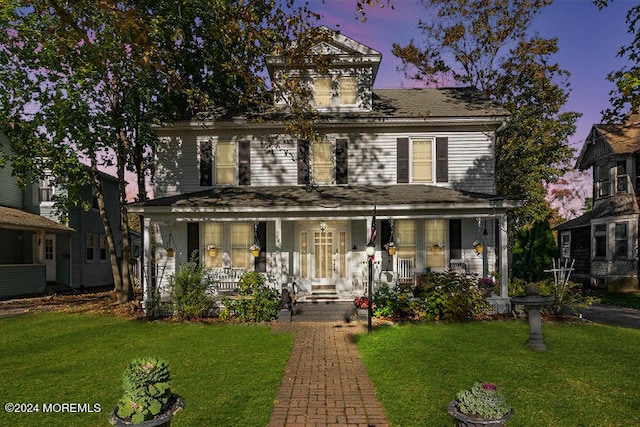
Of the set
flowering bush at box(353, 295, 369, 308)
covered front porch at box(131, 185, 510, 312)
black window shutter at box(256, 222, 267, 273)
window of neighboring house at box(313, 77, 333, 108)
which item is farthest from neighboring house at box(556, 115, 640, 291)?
black window shutter at box(256, 222, 267, 273)

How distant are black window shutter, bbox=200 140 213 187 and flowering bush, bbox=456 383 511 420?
13.2m

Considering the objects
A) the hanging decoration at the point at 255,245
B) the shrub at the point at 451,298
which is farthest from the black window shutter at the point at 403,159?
the hanging decoration at the point at 255,245

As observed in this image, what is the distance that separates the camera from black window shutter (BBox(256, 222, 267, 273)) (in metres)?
14.3

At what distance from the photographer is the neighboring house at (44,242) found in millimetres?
19180

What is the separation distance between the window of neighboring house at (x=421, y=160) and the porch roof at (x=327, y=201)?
73 centimetres

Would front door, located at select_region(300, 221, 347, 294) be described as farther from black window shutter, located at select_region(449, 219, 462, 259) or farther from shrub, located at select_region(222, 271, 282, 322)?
black window shutter, located at select_region(449, 219, 462, 259)

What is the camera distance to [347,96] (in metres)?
15.7

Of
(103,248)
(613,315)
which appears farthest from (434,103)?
(103,248)

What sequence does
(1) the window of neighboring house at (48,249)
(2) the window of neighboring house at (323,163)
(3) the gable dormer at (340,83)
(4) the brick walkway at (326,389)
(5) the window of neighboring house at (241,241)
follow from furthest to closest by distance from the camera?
(1) the window of neighboring house at (48,249), (3) the gable dormer at (340,83), (2) the window of neighboring house at (323,163), (5) the window of neighboring house at (241,241), (4) the brick walkway at (326,389)

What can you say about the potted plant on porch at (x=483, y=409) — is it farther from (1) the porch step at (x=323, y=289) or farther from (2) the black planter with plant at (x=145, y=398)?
(1) the porch step at (x=323, y=289)

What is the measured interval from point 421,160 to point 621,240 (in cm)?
1475

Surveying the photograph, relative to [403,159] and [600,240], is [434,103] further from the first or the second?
[600,240]

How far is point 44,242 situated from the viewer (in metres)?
21.3

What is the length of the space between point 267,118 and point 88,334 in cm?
980
